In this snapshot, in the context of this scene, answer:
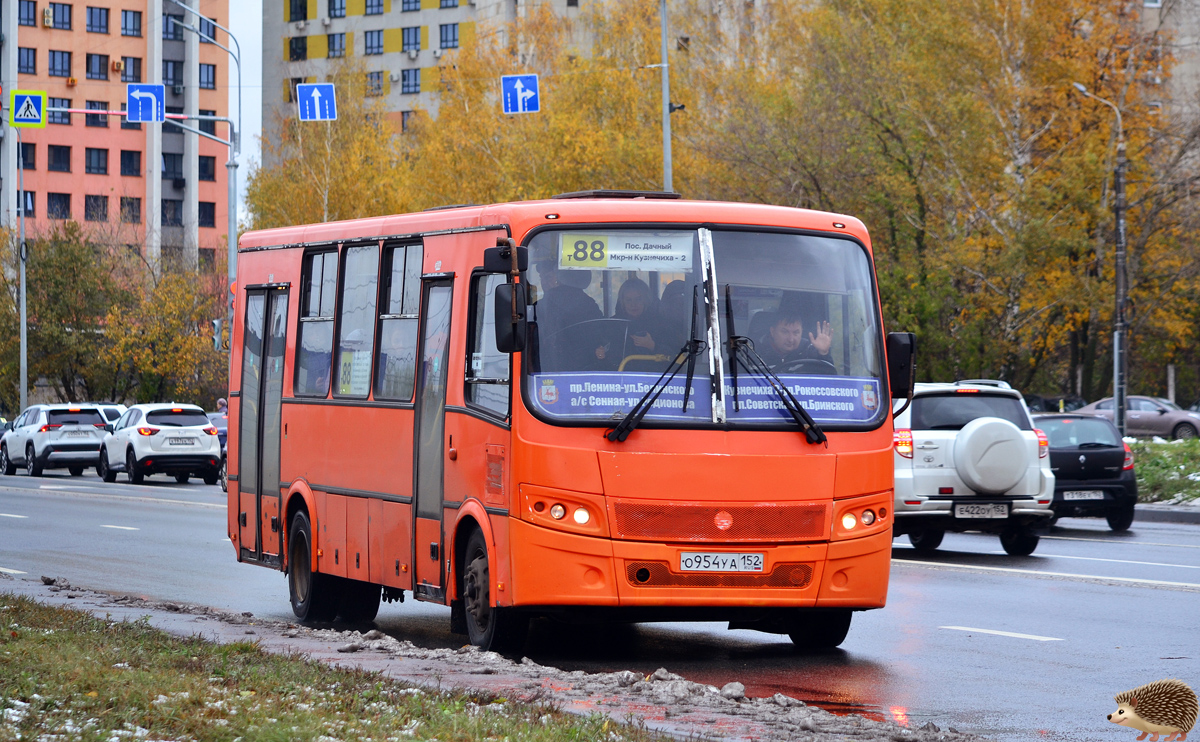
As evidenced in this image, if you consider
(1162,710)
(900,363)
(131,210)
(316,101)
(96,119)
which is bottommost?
(1162,710)

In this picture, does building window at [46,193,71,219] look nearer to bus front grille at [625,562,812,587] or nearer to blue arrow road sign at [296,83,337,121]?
blue arrow road sign at [296,83,337,121]

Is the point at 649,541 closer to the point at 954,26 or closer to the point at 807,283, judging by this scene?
the point at 807,283

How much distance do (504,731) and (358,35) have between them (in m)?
111

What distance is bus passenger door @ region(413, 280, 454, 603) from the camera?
1101cm

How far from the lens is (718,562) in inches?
392

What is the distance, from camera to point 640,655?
36.2 feet

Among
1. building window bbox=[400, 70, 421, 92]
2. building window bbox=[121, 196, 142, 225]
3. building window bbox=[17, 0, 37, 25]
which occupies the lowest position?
building window bbox=[121, 196, 142, 225]

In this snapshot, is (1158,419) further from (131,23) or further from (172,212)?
(131,23)

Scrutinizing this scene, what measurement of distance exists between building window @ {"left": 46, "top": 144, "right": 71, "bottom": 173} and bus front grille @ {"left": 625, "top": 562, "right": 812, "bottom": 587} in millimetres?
107761

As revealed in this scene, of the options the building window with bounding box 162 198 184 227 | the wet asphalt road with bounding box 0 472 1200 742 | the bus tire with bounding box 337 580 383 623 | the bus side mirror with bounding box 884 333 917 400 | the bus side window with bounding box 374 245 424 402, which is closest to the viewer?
the wet asphalt road with bounding box 0 472 1200 742

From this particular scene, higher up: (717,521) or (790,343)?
(790,343)

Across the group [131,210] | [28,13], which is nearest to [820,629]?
[131,210]

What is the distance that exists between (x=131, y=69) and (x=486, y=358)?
109298mm

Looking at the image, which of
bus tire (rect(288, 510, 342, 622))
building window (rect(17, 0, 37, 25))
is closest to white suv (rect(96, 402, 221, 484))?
bus tire (rect(288, 510, 342, 622))
